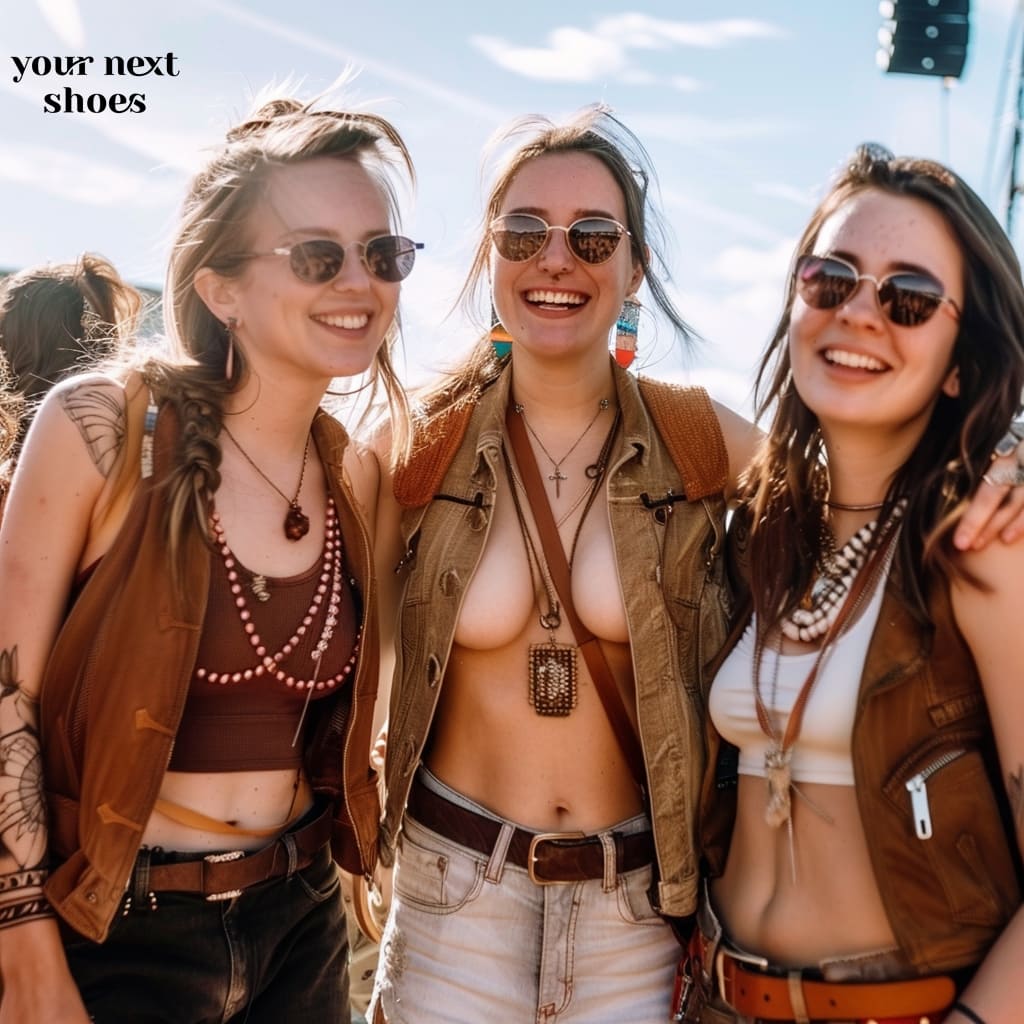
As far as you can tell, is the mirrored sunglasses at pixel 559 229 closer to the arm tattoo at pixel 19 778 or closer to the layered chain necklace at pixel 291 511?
the layered chain necklace at pixel 291 511

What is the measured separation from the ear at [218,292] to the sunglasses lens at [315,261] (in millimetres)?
174

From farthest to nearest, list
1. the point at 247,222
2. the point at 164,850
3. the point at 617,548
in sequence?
1. the point at 617,548
2. the point at 247,222
3. the point at 164,850

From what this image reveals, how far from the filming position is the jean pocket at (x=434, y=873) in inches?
119

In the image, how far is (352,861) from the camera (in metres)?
3.04

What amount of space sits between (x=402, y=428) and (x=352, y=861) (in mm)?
1183

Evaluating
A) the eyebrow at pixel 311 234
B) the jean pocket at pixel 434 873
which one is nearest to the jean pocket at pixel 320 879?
the jean pocket at pixel 434 873

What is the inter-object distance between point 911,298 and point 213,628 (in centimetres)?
174

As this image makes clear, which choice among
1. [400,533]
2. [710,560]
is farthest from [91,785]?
[710,560]

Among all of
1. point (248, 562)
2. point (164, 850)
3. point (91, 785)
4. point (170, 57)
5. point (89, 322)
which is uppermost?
point (170, 57)

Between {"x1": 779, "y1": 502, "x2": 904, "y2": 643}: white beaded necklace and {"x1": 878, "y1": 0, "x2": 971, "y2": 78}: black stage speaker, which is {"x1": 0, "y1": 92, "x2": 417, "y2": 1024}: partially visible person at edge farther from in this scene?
{"x1": 878, "y1": 0, "x2": 971, "y2": 78}: black stage speaker

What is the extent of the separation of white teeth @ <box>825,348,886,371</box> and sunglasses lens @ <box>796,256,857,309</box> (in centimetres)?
11

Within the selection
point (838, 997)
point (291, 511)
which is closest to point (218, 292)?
point (291, 511)

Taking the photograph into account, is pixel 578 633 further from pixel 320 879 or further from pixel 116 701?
pixel 116 701

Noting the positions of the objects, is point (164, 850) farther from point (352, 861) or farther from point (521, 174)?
point (521, 174)
